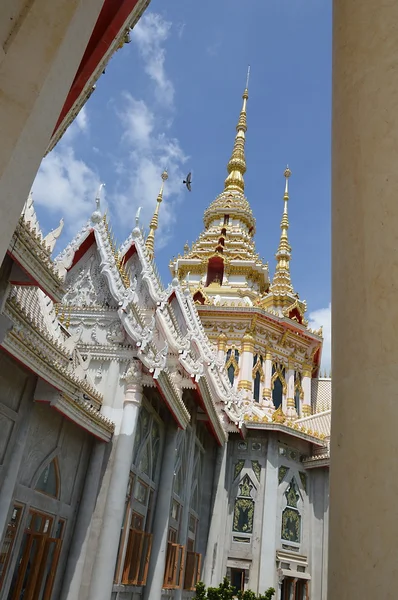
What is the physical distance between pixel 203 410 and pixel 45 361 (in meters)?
9.32

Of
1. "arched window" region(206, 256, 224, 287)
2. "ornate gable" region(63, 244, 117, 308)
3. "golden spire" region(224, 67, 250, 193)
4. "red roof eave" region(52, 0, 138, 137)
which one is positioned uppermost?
"golden spire" region(224, 67, 250, 193)

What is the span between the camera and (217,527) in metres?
18.8

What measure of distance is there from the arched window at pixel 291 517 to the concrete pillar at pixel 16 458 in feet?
45.2

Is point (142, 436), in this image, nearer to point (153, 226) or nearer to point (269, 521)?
point (269, 521)

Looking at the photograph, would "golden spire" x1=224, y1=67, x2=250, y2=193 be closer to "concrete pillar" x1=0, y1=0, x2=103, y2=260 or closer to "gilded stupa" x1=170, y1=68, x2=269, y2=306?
"gilded stupa" x1=170, y1=68, x2=269, y2=306

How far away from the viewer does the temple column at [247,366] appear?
964 inches

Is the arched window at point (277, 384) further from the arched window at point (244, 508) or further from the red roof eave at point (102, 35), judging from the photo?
the red roof eave at point (102, 35)

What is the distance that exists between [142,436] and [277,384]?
1427cm

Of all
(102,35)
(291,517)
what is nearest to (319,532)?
(291,517)

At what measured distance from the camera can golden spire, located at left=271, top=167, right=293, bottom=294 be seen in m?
31.1

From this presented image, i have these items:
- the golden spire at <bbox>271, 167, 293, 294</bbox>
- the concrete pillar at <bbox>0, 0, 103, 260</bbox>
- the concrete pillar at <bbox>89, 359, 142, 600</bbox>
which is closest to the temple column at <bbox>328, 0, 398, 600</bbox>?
the concrete pillar at <bbox>0, 0, 103, 260</bbox>

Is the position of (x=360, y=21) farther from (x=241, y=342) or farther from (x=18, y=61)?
(x=241, y=342)

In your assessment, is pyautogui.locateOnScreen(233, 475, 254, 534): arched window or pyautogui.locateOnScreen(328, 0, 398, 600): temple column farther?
pyautogui.locateOnScreen(233, 475, 254, 534): arched window

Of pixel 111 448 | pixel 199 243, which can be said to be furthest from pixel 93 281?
pixel 199 243
